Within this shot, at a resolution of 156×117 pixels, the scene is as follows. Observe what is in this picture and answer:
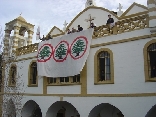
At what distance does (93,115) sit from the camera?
1162 centimetres

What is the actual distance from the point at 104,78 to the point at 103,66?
678 mm

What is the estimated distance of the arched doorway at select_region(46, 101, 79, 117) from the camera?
14.0 metres

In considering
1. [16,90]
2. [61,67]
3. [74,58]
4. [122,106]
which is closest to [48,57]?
[61,67]

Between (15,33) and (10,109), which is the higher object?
(15,33)

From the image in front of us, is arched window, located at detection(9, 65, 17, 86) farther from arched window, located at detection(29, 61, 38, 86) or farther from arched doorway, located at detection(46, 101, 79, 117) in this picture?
arched doorway, located at detection(46, 101, 79, 117)

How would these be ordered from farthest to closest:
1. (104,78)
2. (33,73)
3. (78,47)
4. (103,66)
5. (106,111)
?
Answer: (33,73) → (106,111) → (78,47) → (103,66) → (104,78)

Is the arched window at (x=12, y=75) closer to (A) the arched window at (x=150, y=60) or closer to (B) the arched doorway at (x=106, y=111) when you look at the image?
(B) the arched doorway at (x=106, y=111)

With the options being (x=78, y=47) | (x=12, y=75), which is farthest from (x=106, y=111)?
(x=12, y=75)

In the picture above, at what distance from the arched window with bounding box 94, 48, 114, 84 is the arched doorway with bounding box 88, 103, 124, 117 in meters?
1.59

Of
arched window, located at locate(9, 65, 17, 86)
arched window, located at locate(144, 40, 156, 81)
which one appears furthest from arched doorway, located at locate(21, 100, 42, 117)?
arched window, located at locate(144, 40, 156, 81)

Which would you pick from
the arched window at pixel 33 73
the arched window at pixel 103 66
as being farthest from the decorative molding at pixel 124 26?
the arched window at pixel 33 73

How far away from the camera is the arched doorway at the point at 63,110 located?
1395cm

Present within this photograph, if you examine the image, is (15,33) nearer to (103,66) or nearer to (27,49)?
(27,49)

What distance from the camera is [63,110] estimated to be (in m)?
14.7
